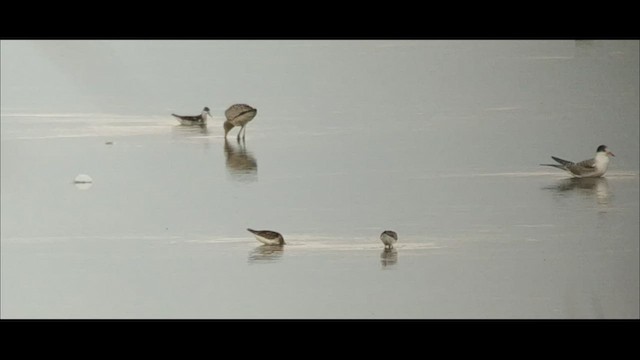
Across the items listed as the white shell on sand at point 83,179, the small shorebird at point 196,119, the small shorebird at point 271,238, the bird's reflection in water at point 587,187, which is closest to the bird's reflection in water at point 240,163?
the small shorebird at point 196,119

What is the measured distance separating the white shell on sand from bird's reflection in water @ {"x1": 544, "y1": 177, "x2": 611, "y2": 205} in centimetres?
179

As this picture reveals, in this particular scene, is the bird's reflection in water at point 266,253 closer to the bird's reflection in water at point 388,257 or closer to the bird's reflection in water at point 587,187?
the bird's reflection in water at point 388,257

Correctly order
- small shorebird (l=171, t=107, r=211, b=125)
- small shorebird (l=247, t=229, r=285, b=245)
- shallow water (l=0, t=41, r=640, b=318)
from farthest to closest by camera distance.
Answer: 1. small shorebird (l=171, t=107, r=211, b=125)
2. small shorebird (l=247, t=229, r=285, b=245)
3. shallow water (l=0, t=41, r=640, b=318)

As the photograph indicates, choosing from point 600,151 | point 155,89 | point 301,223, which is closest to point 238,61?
point 155,89

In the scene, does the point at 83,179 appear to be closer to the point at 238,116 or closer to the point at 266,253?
the point at 238,116

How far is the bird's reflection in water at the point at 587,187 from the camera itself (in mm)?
5363

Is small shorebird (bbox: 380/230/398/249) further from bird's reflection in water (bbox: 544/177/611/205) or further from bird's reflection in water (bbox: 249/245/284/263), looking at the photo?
bird's reflection in water (bbox: 544/177/611/205)

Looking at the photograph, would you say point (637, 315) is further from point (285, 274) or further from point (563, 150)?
point (285, 274)

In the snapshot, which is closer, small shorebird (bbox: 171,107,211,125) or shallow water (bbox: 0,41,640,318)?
shallow water (bbox: 0,41,640,318)

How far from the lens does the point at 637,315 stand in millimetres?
5031

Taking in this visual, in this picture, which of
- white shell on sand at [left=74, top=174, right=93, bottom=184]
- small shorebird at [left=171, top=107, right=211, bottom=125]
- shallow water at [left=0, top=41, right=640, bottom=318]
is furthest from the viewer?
small shorebird at [left=171, top=107, right=211, bottom=125]

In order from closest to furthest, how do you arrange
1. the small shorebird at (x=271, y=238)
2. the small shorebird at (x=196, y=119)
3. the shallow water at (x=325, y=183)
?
1. the shallow water at (x=325, y=183)
2. the small shorebird at (x=271, y=238)
3. the small shorebird at (x=196, y=119)

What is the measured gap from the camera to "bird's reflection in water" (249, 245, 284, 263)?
5.11m

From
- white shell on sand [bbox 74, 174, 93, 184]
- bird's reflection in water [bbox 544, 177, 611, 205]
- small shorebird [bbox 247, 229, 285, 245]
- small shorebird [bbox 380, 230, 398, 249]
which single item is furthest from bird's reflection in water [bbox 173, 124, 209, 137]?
bird's reflection in water [bbox 544, 177, 611, 205]
